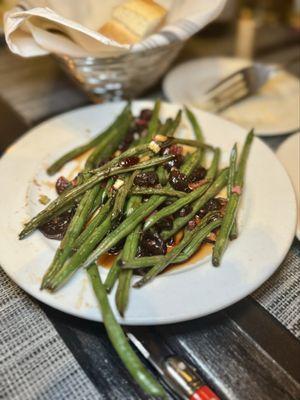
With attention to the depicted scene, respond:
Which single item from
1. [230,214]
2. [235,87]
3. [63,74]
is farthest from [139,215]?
[63,74]

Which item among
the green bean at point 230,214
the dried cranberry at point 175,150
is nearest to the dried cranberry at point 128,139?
the dried cranberry at point 175,150

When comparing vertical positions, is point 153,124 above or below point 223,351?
above

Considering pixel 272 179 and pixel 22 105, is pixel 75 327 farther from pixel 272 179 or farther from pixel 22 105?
pixel 22 105

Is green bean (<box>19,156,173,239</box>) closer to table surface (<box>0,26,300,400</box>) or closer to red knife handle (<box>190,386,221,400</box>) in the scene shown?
table surface (<box>0,26,300,400</box>)

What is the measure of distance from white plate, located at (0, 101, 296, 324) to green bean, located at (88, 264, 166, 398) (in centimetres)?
3

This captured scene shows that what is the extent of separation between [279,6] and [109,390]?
3.83 metres

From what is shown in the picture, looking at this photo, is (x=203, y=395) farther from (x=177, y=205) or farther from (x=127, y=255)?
(x=177, y=205)

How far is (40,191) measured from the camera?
142cm

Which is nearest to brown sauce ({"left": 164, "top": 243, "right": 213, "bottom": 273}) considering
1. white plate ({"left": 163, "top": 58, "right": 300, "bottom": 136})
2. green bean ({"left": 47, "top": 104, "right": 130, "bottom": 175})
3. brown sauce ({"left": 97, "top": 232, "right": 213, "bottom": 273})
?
brown sauce ({"left": 97, "top": 232, "right": 213, "bottom": 273})

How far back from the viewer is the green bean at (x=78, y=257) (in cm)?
106

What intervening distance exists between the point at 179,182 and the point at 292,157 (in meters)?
0.55

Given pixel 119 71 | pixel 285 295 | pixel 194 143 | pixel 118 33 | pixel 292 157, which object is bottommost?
pixel 285 295

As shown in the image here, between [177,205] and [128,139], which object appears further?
[128,139]

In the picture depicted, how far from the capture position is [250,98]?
2021mm
